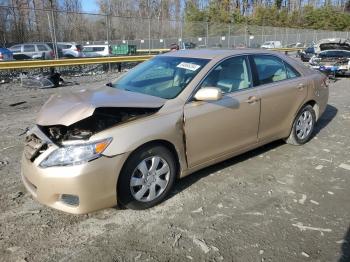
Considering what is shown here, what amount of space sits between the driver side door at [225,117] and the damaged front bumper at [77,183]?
0.99 m

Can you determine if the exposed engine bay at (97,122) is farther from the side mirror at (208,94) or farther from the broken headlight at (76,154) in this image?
the side mirror at (208,94)

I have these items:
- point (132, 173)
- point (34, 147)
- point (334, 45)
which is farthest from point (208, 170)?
point (334, 45)

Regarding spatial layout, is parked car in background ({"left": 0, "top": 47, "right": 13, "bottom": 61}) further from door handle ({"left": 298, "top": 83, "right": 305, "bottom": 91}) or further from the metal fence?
door handle ({"left": 298, "top": 83, "right": 305, "bottom": 91})

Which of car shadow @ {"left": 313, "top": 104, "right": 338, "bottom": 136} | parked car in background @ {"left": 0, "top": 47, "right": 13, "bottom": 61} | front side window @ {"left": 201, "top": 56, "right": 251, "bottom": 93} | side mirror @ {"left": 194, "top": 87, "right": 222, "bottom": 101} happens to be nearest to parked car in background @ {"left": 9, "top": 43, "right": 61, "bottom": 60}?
parked car in background @ {"left": 0, "top": 47, "right": 13, "bottom": 61}

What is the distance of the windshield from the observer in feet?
13.5

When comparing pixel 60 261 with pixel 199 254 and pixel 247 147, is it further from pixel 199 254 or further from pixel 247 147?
pixel 247 147

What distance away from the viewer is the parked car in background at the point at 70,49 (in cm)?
1588

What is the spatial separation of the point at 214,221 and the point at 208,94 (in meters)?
1.34

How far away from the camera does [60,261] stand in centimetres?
291

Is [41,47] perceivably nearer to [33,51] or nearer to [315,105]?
[33,51]

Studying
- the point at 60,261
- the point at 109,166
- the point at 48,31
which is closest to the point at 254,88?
the point at 109,166

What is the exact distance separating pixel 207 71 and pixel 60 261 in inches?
100

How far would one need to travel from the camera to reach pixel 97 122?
11.7ft

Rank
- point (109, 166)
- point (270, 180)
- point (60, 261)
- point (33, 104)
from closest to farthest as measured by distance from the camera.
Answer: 1. point (60, 261)
2. point (109, 166)
3. point (270, 180)
4. point (33, 104)
